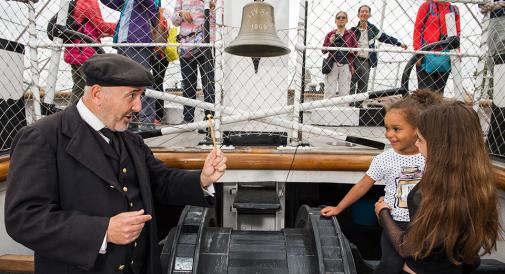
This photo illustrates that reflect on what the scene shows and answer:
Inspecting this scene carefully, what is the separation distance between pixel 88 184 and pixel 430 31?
3.43m

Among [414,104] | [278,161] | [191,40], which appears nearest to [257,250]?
[278,161]

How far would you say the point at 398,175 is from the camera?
1.91 m

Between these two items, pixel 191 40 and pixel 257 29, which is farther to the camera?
pixel 191 40

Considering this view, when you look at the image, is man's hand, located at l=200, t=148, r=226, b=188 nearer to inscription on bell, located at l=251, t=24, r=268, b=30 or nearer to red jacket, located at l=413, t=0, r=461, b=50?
inscription on bell, located at l=251, t=24, r=268, b=30

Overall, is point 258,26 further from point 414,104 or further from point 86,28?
point 86,28

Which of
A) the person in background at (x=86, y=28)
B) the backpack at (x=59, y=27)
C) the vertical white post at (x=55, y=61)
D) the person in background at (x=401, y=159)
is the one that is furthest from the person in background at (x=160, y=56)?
the person in background at (x=401, y=159)

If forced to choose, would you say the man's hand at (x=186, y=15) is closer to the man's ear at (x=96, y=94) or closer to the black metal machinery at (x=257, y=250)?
the black metal machinery at (x=257, y=250)

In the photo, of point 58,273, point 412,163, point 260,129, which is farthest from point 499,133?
point 58,273

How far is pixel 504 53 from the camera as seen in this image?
239cm

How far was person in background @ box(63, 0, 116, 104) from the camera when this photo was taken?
3260 mm

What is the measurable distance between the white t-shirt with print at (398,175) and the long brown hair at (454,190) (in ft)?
1.51

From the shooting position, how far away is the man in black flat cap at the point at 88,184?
120cm

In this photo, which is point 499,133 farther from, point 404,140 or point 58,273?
point 58,273

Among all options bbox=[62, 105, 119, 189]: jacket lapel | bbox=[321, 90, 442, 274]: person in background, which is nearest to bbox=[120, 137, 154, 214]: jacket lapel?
bbox=[62, 105, 119, 189]: jacket lapel
